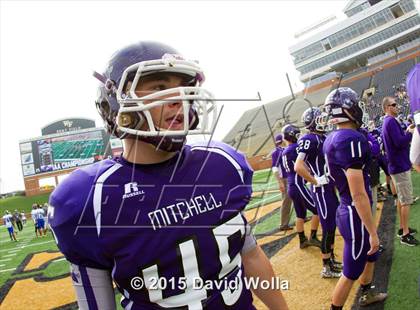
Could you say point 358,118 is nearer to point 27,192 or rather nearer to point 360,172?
point 360,172

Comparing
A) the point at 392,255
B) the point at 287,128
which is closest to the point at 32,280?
the point at 287,128

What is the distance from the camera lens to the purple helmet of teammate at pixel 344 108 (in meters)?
2.75

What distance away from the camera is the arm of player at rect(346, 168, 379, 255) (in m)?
2.49

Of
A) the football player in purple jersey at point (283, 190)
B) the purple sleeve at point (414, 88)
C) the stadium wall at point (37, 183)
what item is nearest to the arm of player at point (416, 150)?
the purple sleeve at point (414, 88)

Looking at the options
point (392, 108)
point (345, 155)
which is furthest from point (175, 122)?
point (392, 108)

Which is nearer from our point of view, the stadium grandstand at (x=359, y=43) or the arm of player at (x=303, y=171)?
the arm of player at (x=303, y=171)

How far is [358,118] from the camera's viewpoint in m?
2.75

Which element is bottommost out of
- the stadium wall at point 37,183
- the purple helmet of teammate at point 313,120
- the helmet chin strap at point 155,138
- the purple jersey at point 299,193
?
the stadium wall at point 37,183

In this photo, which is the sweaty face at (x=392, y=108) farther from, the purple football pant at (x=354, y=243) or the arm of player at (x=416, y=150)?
the arm of player at (x=416, y=150)

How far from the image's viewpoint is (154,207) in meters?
1.28

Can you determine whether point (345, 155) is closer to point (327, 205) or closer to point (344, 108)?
point (344, 108)

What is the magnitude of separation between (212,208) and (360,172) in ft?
5.27

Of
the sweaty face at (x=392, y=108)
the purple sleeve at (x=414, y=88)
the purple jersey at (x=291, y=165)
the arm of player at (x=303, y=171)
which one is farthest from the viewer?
the purple jersey at (x=291, y=165)

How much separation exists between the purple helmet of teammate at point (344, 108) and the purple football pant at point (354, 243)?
68 cm
